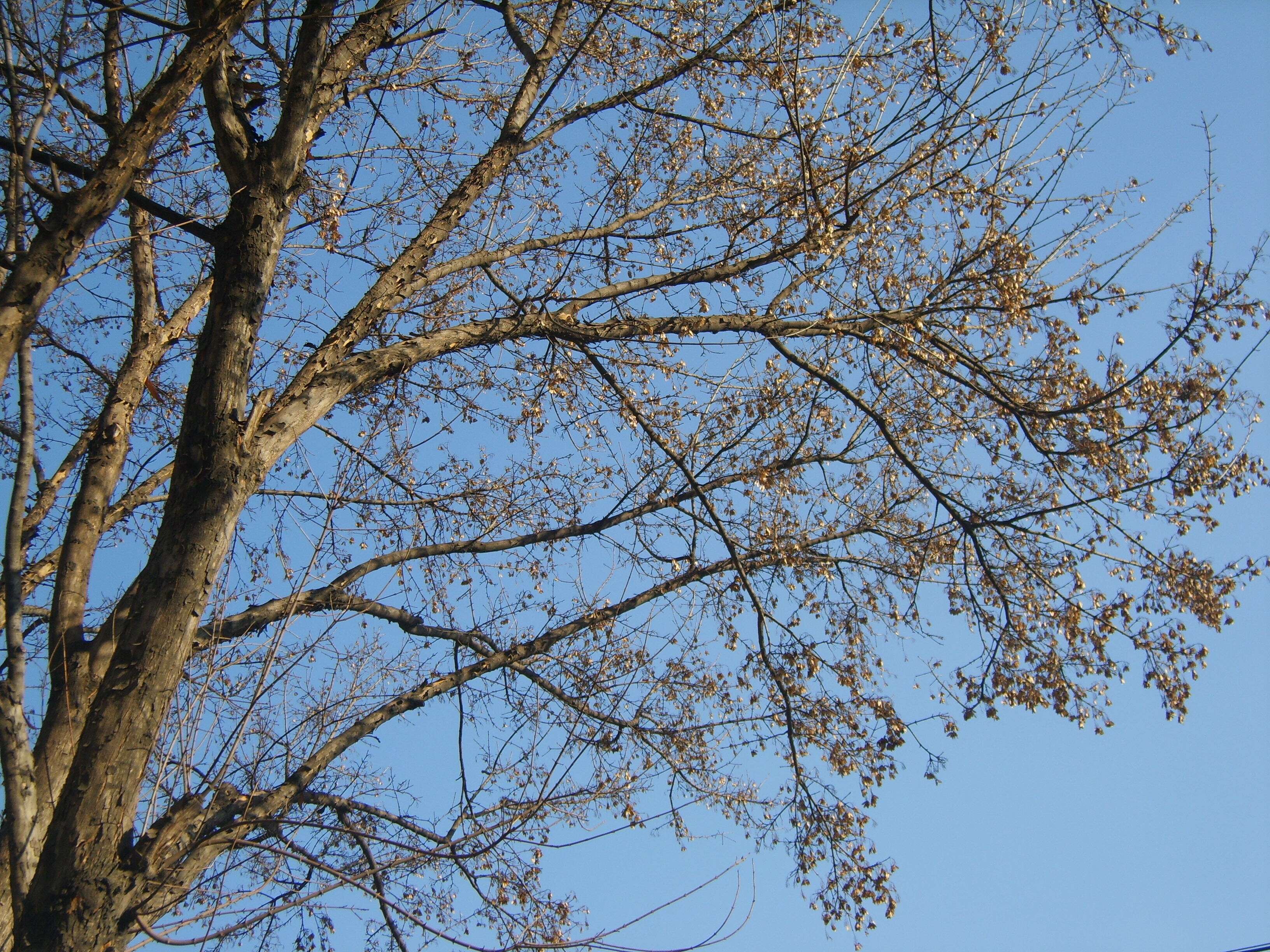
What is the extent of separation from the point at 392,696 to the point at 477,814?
0.75m

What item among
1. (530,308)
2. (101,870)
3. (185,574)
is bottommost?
(101,870)

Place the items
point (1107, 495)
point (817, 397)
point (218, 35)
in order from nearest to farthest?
point (218, 35)
point (1107, 495)
point (817, 397)

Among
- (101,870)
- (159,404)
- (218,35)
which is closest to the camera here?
(101,870)

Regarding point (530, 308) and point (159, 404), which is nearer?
point (530, 308)

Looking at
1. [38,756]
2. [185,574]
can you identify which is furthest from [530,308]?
[38,756]

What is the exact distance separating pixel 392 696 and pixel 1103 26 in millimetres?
5291

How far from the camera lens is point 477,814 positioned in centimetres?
461

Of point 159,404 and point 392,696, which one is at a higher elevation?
point 159,404

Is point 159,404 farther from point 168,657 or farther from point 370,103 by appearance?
point 168,657

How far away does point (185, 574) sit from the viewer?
12.1 ft

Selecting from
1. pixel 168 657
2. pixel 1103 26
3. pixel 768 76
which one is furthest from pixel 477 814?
pixel 1103 26

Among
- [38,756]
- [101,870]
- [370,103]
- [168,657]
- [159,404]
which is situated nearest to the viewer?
[101,870]

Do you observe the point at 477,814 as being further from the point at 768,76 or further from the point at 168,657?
the point at 768,76

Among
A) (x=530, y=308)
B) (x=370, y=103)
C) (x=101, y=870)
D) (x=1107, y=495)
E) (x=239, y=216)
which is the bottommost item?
(x=101, y=870)
